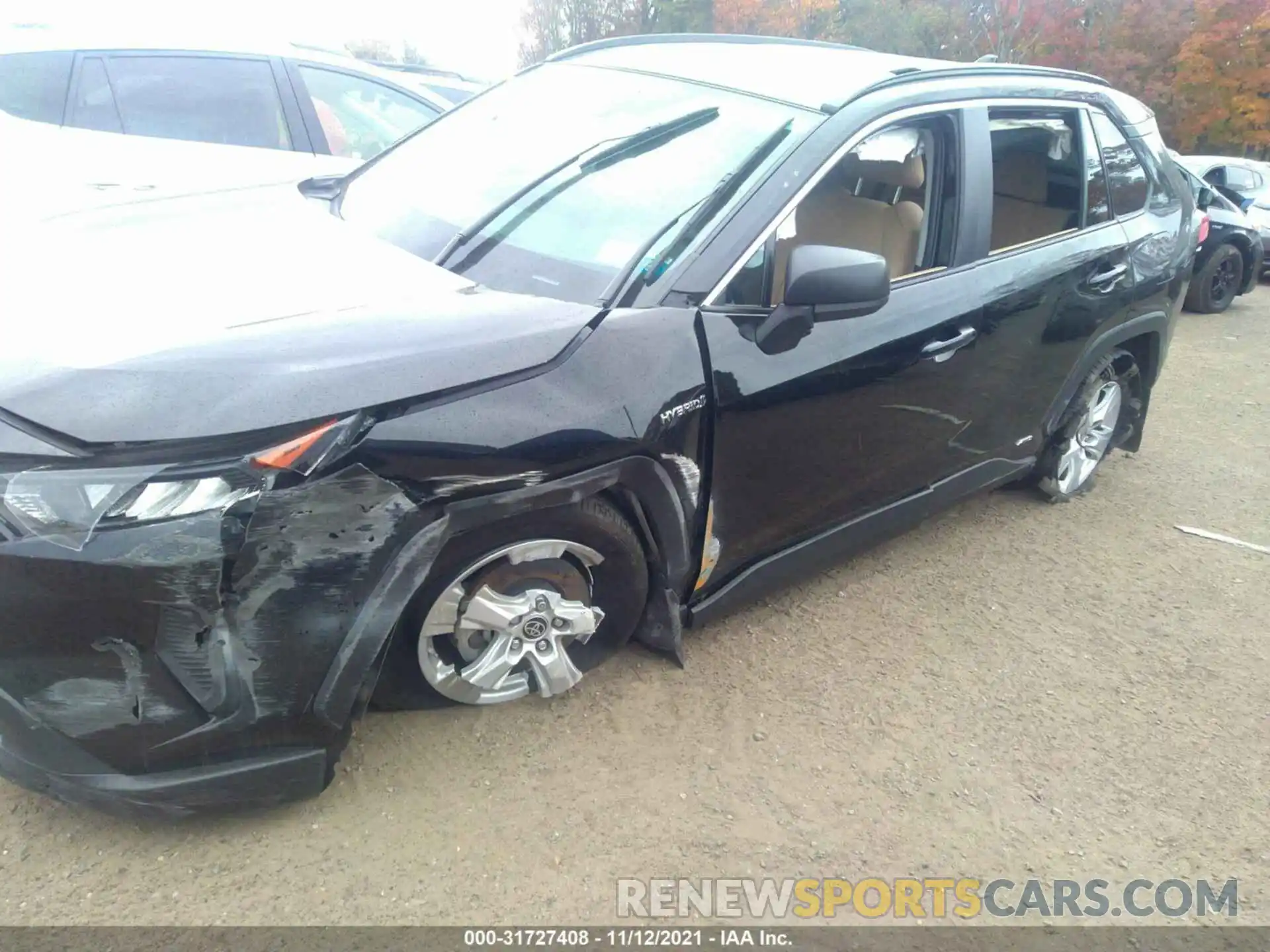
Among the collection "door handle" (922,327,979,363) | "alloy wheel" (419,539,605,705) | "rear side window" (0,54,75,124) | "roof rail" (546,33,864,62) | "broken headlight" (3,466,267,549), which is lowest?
"alloy wheel" (419,539,605,705)

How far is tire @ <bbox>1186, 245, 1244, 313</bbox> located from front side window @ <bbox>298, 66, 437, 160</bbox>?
25.2 feet

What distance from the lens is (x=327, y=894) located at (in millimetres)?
2039

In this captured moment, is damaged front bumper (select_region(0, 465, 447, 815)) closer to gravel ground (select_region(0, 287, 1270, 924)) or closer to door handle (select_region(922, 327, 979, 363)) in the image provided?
gravel ground (select_region(0, 287, 1270, 924))

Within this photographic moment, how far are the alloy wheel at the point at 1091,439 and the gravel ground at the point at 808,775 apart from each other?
0.63 meters

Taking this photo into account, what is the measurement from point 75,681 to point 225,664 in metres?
0.27

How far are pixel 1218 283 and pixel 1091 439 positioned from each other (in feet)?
20.9

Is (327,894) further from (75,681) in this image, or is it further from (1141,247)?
(1141,247)

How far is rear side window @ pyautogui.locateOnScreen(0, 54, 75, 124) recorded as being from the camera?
4254 millimetres

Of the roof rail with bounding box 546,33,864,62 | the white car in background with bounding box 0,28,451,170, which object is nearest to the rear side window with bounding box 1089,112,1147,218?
the roof rail with bounding box 546,33,864,62

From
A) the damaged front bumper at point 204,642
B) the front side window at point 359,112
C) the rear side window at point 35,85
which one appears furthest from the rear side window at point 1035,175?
the rear side window at point 35,85

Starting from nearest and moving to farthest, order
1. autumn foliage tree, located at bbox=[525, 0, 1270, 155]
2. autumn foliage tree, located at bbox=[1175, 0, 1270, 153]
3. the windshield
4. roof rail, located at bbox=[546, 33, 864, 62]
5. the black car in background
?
the windshield < roof rail, located at bbox=[546, 33, 864, 62] < the black car in background < autumn foliage tree, located at bbox=[1175, 0, 1270, 153] < autumn foliage tree, located at bbox=[525, 0, 1270, 155]

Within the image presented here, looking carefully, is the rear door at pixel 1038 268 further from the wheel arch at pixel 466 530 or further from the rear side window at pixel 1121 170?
the wheel arch at pixel 466 530

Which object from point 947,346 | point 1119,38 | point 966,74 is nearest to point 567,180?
point 947,346

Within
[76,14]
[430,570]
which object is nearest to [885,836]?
[430,570]
